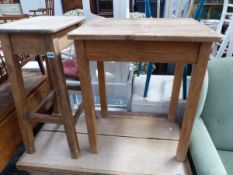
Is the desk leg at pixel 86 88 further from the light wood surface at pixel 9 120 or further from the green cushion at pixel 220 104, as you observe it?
the green cushion at pixel 220 104

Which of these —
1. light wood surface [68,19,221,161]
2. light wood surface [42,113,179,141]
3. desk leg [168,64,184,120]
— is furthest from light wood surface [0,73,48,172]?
desk leg [168,64,184,120]

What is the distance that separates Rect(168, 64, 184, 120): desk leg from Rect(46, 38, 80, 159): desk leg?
0.60 meters

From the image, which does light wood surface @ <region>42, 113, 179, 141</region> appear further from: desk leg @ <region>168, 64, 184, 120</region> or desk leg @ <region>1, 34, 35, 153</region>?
desk leg @ <region>1, 34, 35, 153</region>

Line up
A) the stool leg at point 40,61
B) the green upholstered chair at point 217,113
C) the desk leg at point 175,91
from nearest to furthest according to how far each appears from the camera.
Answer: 1. the green upholstered chair at point 217,113
2. the desk leg at point 175,91
3. the stool leg at point 40,61

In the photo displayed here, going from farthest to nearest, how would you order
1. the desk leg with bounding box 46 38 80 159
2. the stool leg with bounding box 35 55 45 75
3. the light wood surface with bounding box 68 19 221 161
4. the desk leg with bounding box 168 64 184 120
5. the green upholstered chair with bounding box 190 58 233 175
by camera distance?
the stool leg with bounding box 35 55 45 75 → the desk leg with bounding box 168 64 184 120 → the green upholstered chair with bounding box 190 58 233 175 → the desk leg with bounding box 46 38 80 159 → the light wood surface with bounding box 68 19 221 161

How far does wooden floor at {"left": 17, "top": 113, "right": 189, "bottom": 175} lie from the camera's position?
3.19 ft

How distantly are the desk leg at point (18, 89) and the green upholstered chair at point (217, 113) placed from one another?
81cm

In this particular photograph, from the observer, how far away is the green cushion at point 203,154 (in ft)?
2.50

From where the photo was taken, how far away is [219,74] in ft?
3.22

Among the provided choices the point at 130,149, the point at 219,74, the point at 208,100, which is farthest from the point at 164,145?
the point at 219,74

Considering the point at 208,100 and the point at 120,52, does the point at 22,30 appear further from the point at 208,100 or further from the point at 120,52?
the point at 208,100

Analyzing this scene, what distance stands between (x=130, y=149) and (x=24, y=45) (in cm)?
73

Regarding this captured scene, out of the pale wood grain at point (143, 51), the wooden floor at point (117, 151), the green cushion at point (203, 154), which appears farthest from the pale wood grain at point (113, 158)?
the pale wood grain at point (143, 51)

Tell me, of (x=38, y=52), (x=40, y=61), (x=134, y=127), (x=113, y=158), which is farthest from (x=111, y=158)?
(x=40, y=61)
